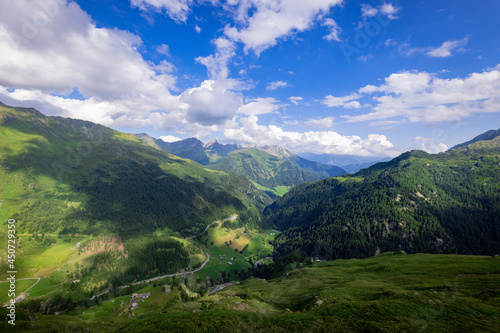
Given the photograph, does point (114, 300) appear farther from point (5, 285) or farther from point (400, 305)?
point (400, 305)

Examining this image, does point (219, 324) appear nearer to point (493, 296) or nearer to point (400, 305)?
point (400, 305)

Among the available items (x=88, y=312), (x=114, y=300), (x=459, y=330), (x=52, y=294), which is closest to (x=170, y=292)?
(x=114, y=300)

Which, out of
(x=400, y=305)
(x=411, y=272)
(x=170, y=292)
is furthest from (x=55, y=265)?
(x=411, y=272)

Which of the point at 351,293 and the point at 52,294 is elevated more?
the point at 351,293

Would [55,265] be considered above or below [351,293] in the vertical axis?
below

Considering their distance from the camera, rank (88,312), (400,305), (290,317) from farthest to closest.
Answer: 1. (88,312)
2. (290,317)
3. (400,305)

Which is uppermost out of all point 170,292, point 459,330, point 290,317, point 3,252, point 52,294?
point 459,330

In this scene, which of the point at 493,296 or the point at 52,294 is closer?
the point at 493,296

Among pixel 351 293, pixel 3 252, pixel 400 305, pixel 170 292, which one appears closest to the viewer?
pixel 400 305

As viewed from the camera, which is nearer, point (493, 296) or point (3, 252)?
point (493, 296)
